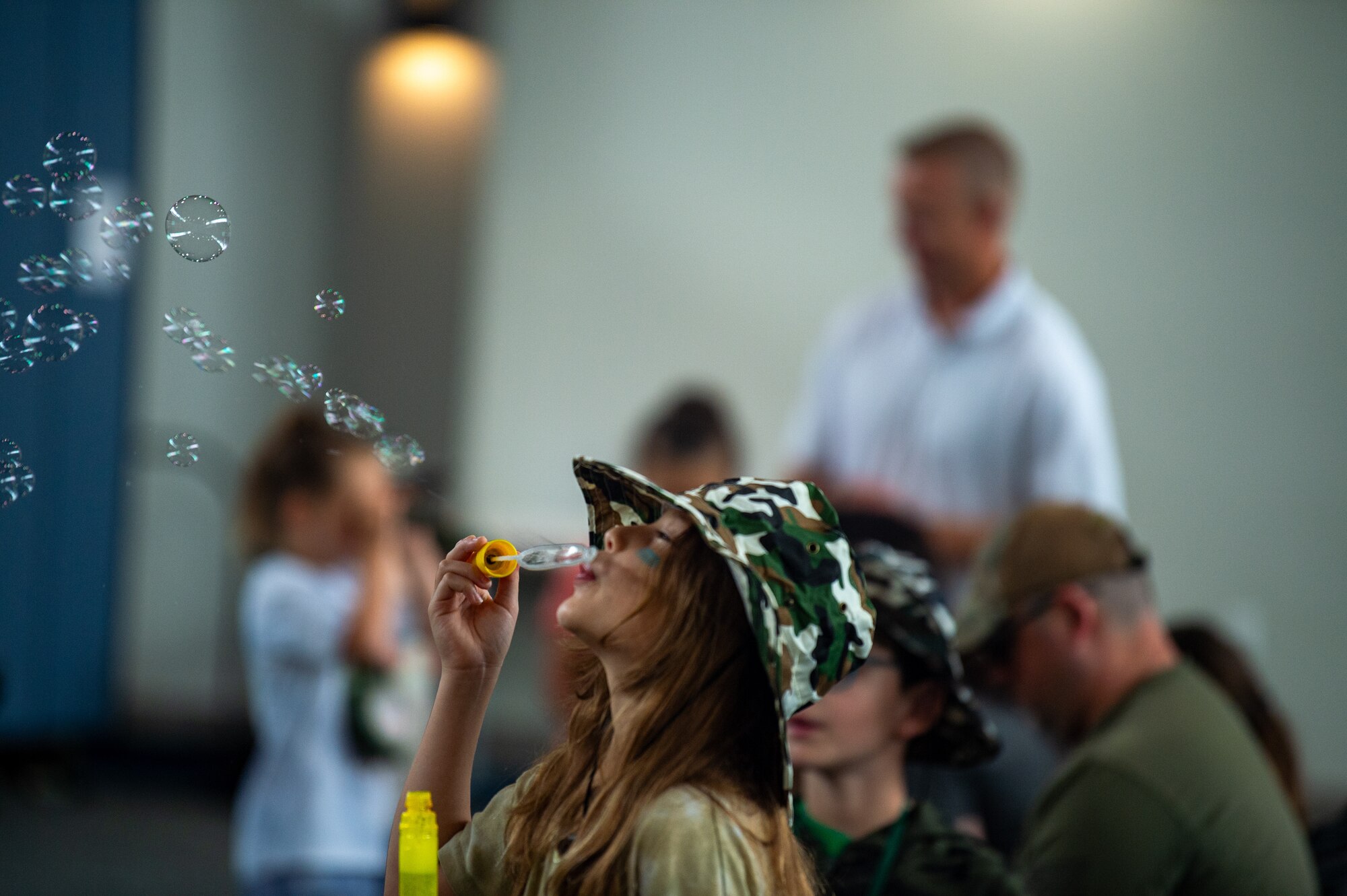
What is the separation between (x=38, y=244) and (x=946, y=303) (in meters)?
2.91

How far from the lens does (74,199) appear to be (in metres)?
1.27

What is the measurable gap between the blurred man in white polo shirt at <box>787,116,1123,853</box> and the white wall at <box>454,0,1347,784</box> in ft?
3.30

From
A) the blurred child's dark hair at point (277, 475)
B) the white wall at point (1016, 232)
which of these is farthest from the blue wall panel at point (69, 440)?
the blurred child's dark hair at point (277, 475)

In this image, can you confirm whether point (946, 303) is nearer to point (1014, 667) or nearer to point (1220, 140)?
point (1220, 140)

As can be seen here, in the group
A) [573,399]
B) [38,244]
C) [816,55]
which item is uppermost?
[816,55]

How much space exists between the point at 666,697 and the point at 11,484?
25.2 inches

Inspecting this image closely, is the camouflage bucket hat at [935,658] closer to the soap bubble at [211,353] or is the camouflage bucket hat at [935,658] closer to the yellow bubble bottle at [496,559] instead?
the yellow bubble bottle at [496,559]

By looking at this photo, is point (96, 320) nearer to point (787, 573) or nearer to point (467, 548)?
point (467, 548)

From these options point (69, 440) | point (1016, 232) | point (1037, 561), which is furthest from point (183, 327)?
point (69, 440)

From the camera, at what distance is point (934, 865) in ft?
4.76

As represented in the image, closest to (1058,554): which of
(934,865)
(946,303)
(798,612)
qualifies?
(934,865)

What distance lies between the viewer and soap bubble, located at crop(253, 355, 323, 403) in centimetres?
121

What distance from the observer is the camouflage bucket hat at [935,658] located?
1570 mm

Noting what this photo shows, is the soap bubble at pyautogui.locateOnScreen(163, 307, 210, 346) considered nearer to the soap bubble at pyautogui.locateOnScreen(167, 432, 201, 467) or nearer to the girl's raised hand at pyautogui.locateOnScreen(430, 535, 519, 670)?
the soap bubble at pyautogui.locateOnScreen(167, 432, 201, 467)
